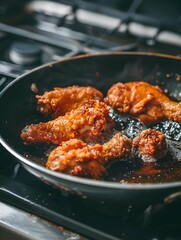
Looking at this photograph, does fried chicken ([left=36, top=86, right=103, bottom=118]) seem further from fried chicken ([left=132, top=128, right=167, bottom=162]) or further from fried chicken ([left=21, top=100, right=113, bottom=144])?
fried chicken ([left=132, top=128, right=167, bottom=162])

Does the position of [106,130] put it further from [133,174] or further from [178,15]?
[178,15]

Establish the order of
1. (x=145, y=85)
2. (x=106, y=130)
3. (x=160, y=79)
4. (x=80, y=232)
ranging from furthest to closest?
(x=160, y=79) → (x=145, y=85) → (x=106, y=130) → (x=80, y=232)

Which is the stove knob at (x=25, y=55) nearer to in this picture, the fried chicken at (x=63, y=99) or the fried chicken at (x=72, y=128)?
the fried chicken at (x=63, y=99)

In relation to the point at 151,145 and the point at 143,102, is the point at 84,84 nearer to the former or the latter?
the point at 143,102

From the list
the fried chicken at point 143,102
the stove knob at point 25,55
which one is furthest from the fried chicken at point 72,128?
the stove knob at point 25,55

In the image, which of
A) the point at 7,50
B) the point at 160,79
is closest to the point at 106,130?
the point at 160,79

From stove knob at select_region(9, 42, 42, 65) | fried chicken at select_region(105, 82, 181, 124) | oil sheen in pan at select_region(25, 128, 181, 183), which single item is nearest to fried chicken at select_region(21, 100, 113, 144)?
oil sheen in pan at select_region(25, 128, 181, 183)
